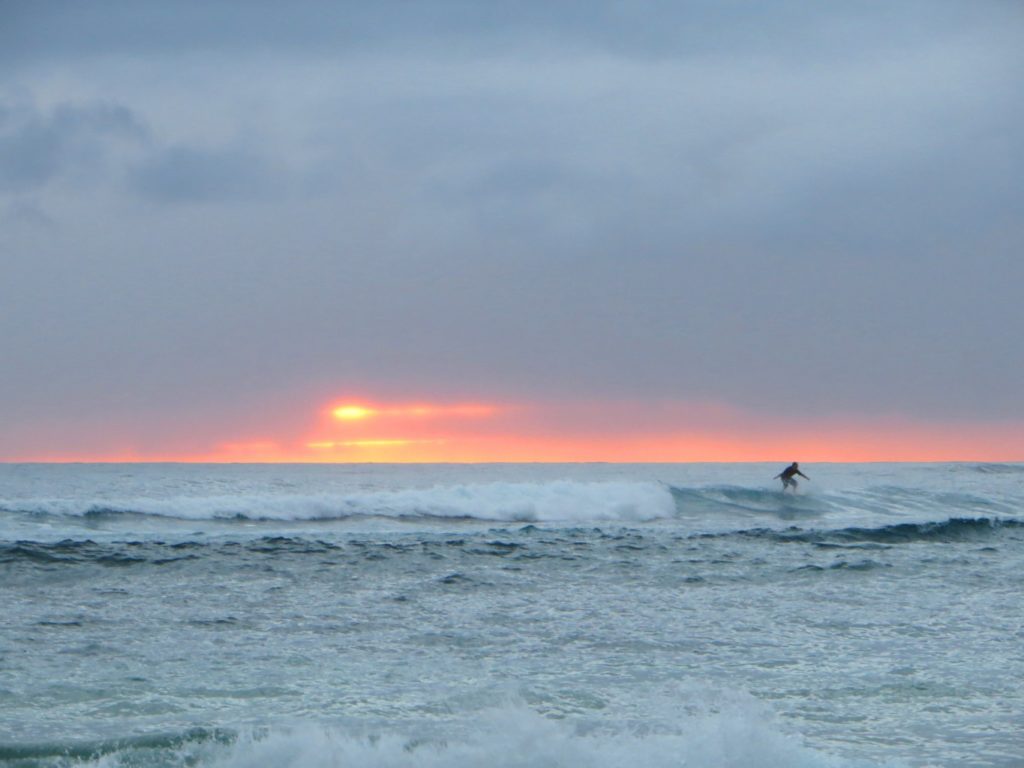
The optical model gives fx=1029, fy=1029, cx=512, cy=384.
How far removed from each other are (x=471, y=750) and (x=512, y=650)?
11.6 ft

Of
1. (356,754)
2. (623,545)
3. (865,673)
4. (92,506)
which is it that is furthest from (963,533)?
(92,506)

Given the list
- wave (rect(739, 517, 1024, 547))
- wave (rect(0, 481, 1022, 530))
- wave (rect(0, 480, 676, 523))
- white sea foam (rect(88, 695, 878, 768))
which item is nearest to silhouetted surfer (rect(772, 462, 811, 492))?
wave (rect(0, 481, 1022, 530))

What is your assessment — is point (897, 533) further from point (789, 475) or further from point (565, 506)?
point (789, 475)

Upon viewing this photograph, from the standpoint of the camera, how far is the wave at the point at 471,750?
6.79m

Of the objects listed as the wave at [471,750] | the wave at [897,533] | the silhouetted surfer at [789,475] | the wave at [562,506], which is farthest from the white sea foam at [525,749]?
the silhouetted surfer at [789,475]

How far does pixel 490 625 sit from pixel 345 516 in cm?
1773

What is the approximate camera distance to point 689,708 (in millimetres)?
8188

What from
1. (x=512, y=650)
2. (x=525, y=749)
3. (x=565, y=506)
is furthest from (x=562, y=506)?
(x=525, y=749)

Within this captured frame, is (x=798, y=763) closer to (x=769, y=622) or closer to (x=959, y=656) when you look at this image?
(x=959, y=656)

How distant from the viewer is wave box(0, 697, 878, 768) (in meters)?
6.79

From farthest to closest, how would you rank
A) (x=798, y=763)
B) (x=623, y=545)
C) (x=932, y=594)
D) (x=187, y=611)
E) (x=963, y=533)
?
(x=963, y=533) < (x=623, y=545) < (x=932, y=594) < (x=187, y=611) < (x=798, y=763)

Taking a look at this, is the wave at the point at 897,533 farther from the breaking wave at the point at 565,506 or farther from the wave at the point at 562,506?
the wave at the point at 562,506

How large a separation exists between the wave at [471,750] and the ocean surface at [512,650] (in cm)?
2

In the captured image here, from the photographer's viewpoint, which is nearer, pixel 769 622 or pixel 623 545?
pixel 769 622
